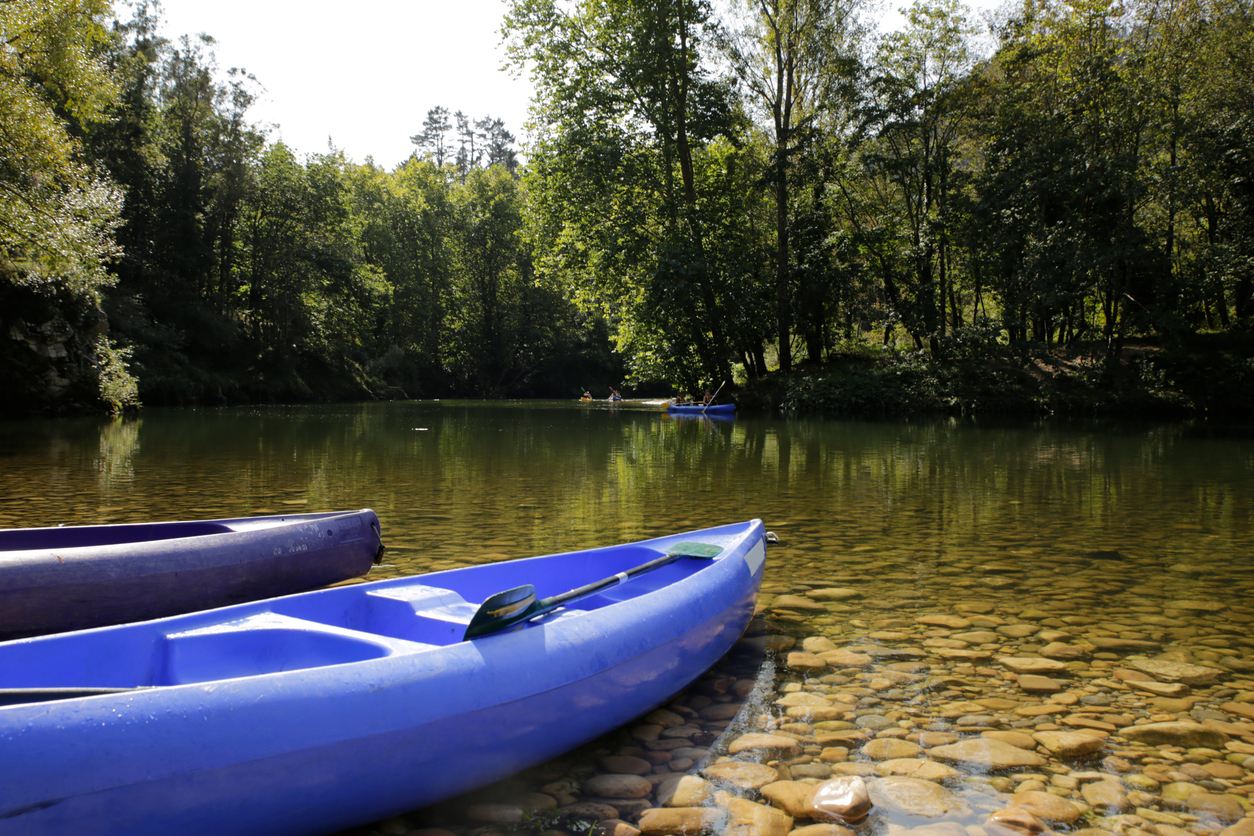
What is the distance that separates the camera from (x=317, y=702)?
83.7 inches

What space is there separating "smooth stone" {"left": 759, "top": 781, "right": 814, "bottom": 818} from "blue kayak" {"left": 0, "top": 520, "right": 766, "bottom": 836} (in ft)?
2.08

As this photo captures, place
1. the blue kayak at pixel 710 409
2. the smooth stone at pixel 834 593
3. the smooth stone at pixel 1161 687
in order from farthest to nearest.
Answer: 1. the blue kayak at pixel 710 409
2. the smooth stone at pixel 834 593
3. the smooth stone at pixel 1161 687

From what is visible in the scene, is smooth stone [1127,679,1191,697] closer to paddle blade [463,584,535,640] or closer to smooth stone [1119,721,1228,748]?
smooth stone [1119,721,1228,748]

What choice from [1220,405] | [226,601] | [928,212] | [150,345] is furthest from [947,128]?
[150,345]

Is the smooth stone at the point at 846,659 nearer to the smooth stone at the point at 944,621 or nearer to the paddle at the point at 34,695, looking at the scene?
the smooth stone at the point at 944,621

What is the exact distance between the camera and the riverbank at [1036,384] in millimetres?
21547

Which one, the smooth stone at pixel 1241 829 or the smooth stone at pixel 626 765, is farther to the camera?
the smooth stone at pixel 626 765

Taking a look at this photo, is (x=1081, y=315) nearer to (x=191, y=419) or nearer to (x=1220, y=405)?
(x=1220, y=405)

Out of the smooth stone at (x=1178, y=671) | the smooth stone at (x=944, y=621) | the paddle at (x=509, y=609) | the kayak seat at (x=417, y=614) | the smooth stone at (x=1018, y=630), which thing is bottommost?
the smooth stone at (x=1178, y=671)

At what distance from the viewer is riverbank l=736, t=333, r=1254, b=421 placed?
848 inches

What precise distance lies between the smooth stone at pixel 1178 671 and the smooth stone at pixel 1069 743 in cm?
90

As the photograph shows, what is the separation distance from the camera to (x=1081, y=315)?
25.4 meters

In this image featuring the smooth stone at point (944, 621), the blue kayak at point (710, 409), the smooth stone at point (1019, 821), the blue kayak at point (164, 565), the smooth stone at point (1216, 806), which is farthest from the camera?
the blue kayak at point (710, 409)

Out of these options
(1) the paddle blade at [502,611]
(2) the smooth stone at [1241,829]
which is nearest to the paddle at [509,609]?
(1) the paddle blade at [502,611]
